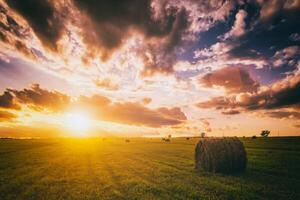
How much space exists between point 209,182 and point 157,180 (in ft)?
9.95

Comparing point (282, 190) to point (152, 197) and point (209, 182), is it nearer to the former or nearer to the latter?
point (209, 182)

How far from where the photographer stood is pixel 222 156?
15.3m

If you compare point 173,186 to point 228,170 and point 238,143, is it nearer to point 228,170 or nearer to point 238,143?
point 228,170

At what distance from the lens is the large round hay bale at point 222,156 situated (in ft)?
49.7

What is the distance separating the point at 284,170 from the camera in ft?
49.0

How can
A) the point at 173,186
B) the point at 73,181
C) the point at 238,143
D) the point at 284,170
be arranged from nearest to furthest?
the point at 173,186 → the point at 73,181 → the point at 284,170 → the point at 238,143

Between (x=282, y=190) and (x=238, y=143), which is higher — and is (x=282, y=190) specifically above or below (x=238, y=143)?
below

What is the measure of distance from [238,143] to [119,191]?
10382 mm

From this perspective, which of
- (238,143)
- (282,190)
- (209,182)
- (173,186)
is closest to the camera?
(282,190)

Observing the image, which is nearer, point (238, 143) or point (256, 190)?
point (256, 190)

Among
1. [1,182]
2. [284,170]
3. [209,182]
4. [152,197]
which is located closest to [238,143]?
[284,170]

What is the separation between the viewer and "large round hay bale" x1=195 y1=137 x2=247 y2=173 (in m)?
15.1

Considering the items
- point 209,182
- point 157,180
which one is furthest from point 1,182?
point 209,182

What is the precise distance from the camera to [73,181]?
41.7 ft
